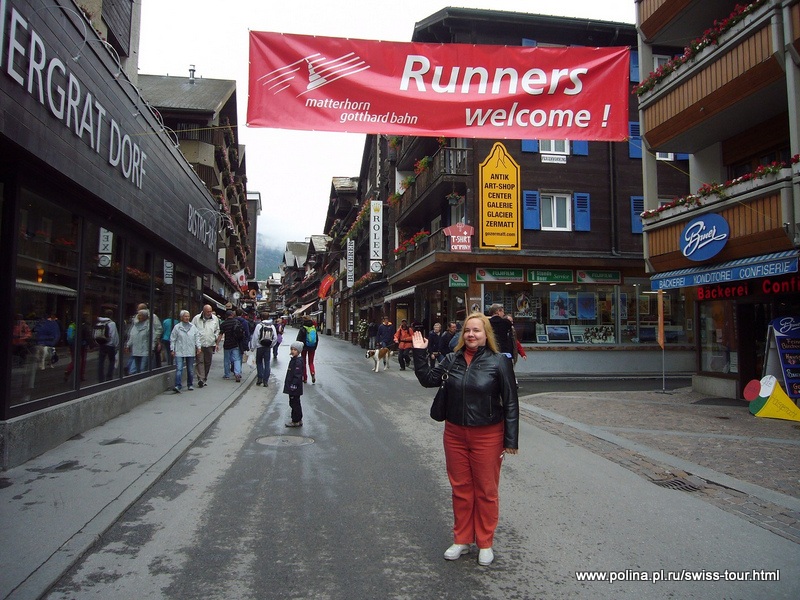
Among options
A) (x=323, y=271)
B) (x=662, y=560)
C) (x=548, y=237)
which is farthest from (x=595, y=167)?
(x=323, y=271)

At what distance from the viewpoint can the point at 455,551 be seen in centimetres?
397

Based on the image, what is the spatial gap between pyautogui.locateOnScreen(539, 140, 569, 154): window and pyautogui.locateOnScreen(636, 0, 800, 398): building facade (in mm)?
6667

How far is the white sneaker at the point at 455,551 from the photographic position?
13.0 feet

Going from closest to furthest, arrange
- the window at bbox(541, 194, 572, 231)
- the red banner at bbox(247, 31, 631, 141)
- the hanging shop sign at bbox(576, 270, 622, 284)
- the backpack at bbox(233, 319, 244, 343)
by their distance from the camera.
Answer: the red banner at bbox(247, 31, 631, 141) < the backpack at bbox(233, 319, 244, 343) < the hanging shop sign at bbox(576, 270, 622, 284) < the window at bbox(541, 194, 572, 231)

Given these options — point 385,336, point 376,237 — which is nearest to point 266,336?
point 385,336

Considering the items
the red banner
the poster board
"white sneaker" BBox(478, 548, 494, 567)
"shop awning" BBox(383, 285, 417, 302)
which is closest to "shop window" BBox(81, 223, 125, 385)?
the red banner

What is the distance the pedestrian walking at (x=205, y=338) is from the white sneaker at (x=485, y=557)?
1085 centimetres

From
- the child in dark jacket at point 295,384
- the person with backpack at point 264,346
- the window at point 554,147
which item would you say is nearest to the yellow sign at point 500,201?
the window at point 554,147

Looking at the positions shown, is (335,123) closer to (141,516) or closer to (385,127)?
(385,127)

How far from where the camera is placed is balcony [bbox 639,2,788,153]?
10578 mm

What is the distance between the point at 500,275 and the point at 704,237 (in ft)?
30.8

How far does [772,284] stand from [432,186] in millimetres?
13462

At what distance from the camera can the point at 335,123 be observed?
5.64m

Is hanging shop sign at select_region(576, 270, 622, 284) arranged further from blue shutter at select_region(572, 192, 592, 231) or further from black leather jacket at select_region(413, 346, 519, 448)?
black leather jacket at select_region(413, 346, 519, 448)
